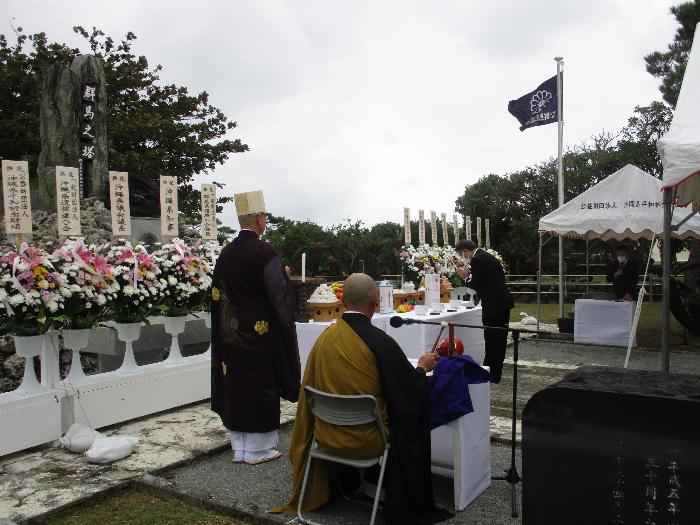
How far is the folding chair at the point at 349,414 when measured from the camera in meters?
3.24

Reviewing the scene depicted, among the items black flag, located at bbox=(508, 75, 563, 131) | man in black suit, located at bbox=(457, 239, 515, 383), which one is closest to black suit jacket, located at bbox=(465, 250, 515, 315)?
man in black suit, located at bbox=(457, 239, 515, 383)

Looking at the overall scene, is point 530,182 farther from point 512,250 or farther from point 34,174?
point 34,174

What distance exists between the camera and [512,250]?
1003 inches

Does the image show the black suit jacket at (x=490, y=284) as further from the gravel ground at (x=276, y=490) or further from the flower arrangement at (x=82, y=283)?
the flower arrangement at (x=82, y=283)

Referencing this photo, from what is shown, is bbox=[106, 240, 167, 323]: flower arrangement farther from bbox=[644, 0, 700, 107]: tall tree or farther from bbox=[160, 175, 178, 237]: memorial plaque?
bbox=[644, 0, 700, 107]: tall tree

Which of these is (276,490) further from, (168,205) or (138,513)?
(168,205)

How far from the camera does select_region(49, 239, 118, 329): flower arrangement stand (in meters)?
5.05

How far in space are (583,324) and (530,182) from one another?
54.5ft

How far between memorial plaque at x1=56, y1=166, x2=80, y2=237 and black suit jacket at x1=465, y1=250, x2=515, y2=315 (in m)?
4.94

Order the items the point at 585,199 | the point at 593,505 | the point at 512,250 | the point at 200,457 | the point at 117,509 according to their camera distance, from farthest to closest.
Answer: the point at 512,250
the point at 585,199
the point at 200,457
the point at 117,509
the point at 593,505

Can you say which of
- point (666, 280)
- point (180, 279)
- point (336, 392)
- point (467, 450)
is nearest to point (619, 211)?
point (666, 280)

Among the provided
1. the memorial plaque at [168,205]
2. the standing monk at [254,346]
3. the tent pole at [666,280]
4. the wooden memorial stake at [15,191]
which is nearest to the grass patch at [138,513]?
the standing monk at [254,346]

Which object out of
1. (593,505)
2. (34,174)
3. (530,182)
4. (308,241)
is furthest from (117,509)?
(530,182)

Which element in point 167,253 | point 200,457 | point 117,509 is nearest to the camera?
point 117,509
